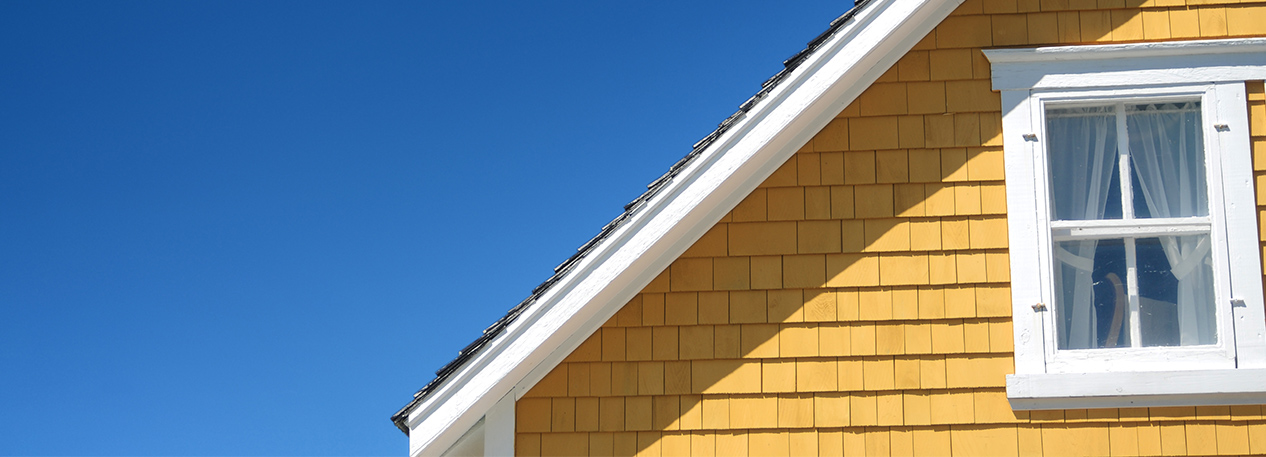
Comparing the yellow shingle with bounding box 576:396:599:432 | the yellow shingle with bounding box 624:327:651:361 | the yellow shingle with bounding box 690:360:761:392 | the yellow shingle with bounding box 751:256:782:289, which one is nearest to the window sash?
the yellow shingle with bounding box 751:256:782:289

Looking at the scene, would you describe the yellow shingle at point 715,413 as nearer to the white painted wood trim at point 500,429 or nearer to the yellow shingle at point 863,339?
the yellow shingle at point 863,339

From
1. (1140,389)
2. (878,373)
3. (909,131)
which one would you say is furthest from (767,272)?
(1140,389)

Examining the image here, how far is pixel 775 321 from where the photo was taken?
6.16 meters

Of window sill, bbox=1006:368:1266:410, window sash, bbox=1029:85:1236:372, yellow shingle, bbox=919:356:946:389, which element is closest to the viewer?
window sill, bbox=1006:368:1266:410

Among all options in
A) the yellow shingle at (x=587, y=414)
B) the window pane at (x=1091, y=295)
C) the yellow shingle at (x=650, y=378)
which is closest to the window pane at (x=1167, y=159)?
the window pane at (x=1091, y=295)

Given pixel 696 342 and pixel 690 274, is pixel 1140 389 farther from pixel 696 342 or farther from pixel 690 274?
pixel 690 274

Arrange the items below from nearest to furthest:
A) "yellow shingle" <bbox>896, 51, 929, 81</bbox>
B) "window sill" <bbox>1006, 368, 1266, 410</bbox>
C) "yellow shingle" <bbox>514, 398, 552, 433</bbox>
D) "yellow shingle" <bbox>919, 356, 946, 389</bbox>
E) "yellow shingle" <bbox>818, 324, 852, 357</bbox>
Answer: "window sill" <bbox>1006, 368, 1266, 410</bbox>, "yellow shingle" <bbox>919, 356, 946, 389</bbox>, "yellow shingle" <bbox>818, 324, 852, 357</bbox>, "yellow shingle" <bbox>514, 398, 552, 433</bbox>, "yellow shingle" <bbox>896, 51, 929, 81</bbox>

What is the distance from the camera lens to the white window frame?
5793 mm

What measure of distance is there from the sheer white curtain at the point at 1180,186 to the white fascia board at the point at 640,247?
54.0 inches

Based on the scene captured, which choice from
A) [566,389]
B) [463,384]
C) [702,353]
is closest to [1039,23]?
[702,353]

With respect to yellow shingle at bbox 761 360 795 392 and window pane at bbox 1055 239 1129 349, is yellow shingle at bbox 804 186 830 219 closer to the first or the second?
yellow shingle at bbox 761 360 795 392

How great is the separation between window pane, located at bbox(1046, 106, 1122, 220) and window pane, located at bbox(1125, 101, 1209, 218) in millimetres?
119

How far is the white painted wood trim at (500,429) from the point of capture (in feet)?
20.1

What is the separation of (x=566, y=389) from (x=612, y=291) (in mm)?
603
